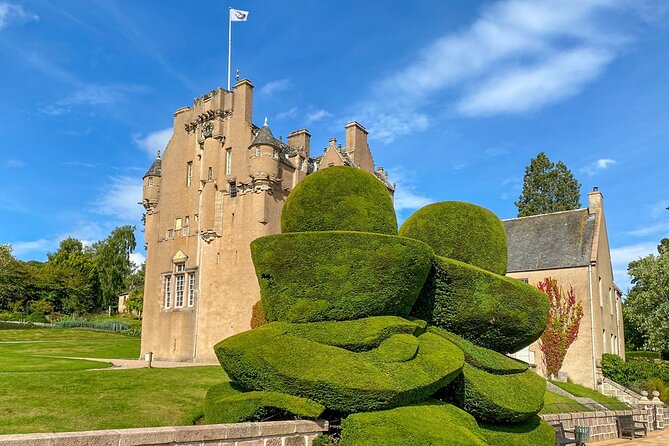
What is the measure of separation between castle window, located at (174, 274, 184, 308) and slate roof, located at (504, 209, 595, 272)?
62.6ft

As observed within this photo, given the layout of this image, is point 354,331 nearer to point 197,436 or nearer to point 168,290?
point 197,436

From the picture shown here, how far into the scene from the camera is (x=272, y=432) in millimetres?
8070

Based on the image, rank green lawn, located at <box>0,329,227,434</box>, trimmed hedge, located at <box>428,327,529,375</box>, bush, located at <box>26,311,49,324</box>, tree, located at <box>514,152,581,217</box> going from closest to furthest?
trimmed hedge, located at <box>428,327,529,375</box>, green lawn, located at <box>0,329,227,434</box>, tree, located at <box>514,152,581,217</box>, bush, located at <box>26,311,49,324</box>

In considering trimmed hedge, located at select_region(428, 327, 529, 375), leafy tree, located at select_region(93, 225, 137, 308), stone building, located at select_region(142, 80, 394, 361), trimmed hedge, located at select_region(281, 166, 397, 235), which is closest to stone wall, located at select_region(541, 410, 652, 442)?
trimmed hedge, located at select_region(428, 327, 529, 375)

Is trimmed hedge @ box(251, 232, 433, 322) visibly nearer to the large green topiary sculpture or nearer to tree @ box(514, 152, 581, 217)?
the large green topiary sculpture

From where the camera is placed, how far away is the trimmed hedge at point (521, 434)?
10102mm

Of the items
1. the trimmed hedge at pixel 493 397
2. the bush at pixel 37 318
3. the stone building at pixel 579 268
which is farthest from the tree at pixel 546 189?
the bush at pixel 37 318

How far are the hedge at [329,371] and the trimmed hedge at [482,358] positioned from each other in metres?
1.18

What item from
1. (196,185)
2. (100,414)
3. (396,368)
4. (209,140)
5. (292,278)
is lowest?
(100,414)

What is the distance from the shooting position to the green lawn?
12.4 m

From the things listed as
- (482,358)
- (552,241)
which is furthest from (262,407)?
(552,241)

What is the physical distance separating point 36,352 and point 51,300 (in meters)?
37.8

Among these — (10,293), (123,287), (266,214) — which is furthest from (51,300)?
(266,214)

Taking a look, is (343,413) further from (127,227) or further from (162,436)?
(127,227)
